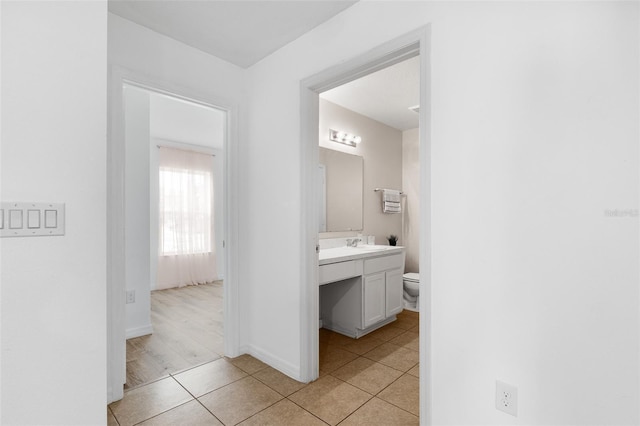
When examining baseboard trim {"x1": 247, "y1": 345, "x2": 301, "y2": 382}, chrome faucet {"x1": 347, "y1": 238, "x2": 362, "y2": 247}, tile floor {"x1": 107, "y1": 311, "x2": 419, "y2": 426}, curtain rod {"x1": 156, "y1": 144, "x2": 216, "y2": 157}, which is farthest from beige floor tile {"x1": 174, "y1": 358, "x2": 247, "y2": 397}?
curtain rod {"x1": 156, "y1": 144, "x2": 216, "y2": 157}

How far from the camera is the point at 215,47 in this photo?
2396 millimetres

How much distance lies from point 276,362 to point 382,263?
4.61 feet

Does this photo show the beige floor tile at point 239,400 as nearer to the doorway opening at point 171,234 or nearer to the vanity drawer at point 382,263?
the doorway opening at point 171,234

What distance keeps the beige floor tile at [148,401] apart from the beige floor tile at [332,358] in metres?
0.95

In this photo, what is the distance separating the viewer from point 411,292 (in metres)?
3.86

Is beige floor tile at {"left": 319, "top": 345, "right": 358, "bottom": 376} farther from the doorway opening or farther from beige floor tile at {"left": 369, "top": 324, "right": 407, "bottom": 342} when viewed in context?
the doorway opening

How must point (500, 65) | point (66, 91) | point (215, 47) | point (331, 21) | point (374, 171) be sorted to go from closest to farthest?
1. point (66, 91)
2. point (500, 65)
3. point (331, 21)
4. point (215, 47)
5. point (374, 171)

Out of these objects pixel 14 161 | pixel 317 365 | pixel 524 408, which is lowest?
pixel 317 365

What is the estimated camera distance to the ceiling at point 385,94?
2.91 metres

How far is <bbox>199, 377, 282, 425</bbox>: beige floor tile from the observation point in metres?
1.85

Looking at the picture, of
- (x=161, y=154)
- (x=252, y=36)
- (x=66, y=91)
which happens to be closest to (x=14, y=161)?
(x=66, y=91)

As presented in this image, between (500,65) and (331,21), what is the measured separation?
115 centimetres

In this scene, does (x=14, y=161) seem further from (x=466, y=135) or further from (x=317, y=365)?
(x=317, y=365)

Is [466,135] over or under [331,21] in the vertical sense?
under
